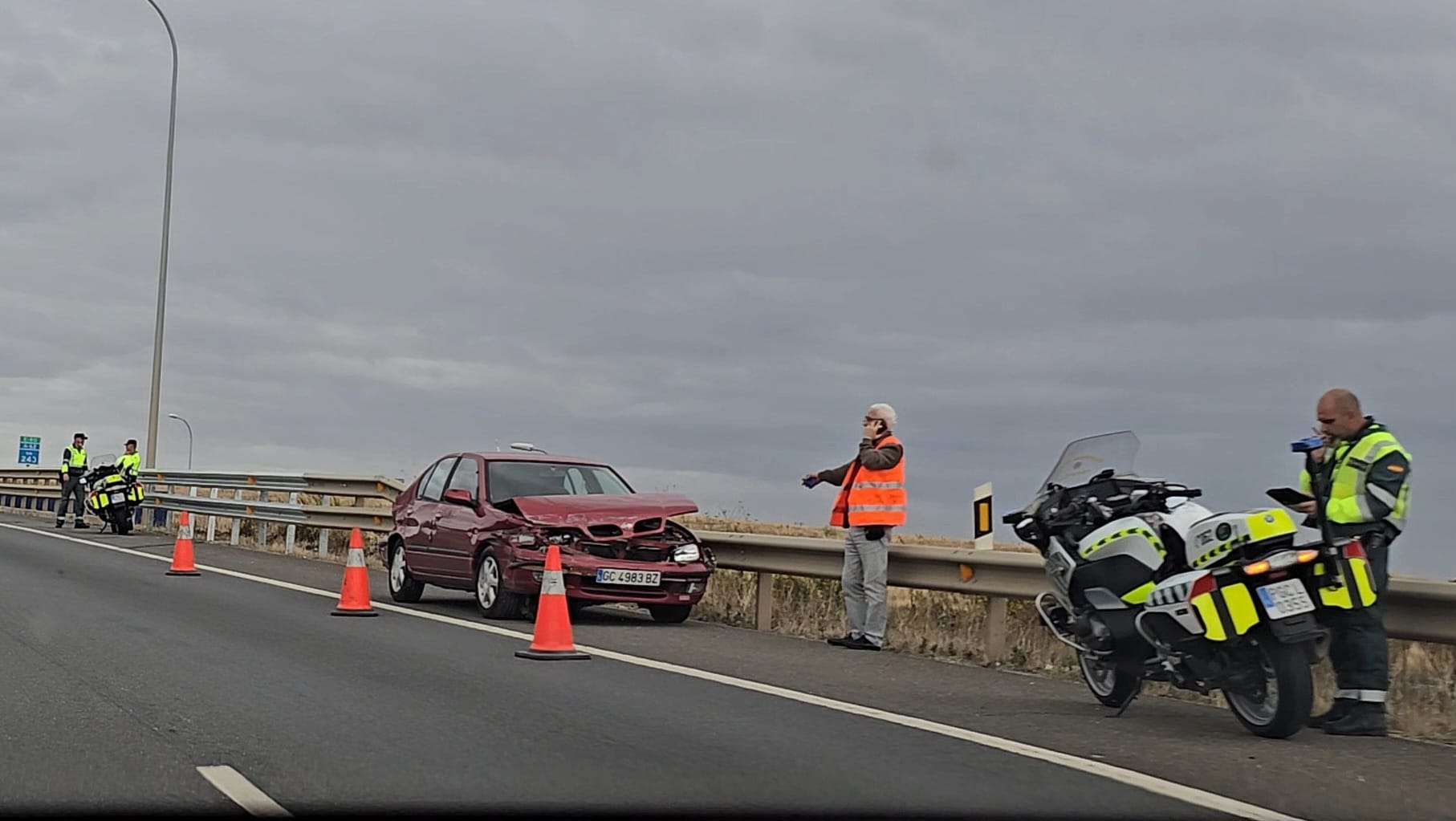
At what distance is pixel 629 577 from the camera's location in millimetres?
13969

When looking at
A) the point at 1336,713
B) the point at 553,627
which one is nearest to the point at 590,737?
the point at 553,627

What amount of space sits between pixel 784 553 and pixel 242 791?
8.58 meters

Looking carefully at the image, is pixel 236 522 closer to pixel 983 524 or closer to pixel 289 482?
pixel 289 482

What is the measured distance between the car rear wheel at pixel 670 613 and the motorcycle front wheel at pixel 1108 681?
5.35m

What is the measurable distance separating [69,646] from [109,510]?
65.1ft

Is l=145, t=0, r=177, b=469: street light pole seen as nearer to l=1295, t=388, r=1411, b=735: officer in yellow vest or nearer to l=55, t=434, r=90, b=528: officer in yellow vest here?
l=55, t=434, r=90, b=528: officer in yellow vest

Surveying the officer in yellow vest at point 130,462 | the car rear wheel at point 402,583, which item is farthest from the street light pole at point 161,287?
the car rear wheel at point 402,583

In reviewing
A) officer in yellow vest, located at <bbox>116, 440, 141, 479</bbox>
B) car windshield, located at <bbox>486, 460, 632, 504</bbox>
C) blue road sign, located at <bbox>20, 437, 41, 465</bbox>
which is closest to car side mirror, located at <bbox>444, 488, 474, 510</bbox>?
car windshield, located at <bbox>486, 460, 632, 504</bbox>

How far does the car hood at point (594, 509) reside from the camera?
1418 cm

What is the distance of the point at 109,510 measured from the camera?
1177 inches

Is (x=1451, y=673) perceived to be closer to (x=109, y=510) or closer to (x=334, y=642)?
(x=334, y=642)

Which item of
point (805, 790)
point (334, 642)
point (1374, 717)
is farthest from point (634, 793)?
point (334, 642)

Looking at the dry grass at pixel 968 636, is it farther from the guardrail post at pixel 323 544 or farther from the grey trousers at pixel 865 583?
the guardrail post at pixel 323 544

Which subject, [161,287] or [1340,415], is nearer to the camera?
[1340,415]
